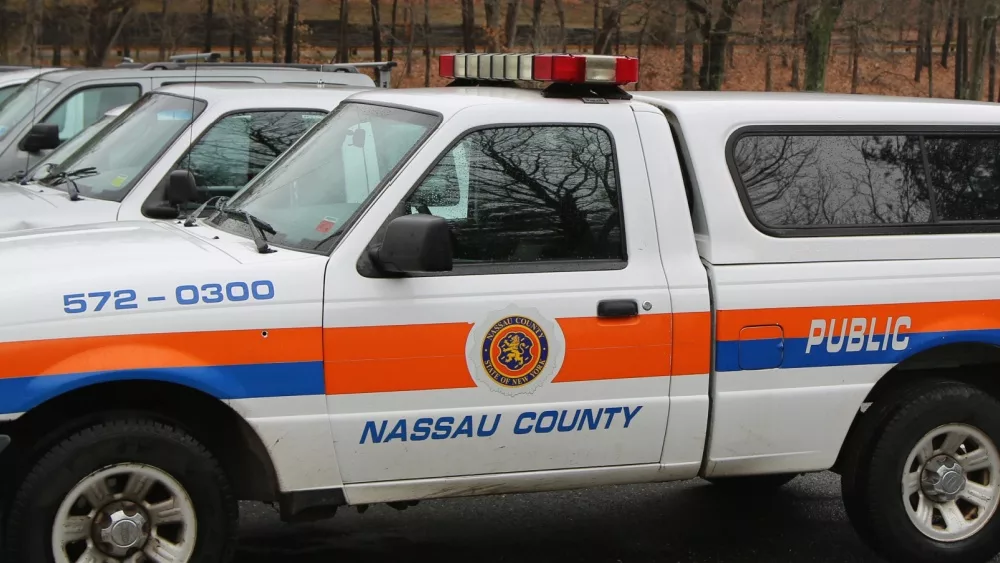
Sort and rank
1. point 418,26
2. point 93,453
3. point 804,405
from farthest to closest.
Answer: point 418,26, point 804,405, point 93,453

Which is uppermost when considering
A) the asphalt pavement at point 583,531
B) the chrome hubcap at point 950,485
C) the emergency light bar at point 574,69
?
the emergency light bar at point 574,69

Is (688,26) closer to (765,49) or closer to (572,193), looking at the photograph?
(765,49)

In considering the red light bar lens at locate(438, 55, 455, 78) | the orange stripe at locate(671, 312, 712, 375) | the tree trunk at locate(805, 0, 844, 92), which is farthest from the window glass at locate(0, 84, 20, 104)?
the tree trunk at locate(805, 0, 844, 92)

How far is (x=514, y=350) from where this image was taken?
4309mm

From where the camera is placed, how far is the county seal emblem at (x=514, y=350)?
4281mm

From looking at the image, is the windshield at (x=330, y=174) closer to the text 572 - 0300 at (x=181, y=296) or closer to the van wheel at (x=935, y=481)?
the text 572 - 0300 at (x=181, y=296)

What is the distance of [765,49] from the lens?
91.6ft

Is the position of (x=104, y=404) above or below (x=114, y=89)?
below

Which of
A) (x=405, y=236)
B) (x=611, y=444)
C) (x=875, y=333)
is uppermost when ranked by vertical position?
(x=405, y=236)

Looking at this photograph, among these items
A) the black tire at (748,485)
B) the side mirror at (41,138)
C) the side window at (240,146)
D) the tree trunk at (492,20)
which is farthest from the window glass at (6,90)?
the tree trunk at (492,20)

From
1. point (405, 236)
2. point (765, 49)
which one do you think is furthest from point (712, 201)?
point (765, 49)

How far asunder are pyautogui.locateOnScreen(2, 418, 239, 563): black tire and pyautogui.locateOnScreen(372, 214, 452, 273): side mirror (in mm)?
888

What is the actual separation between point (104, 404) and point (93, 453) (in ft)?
0.70

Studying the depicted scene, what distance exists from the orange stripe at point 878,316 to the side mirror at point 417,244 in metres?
1.10
